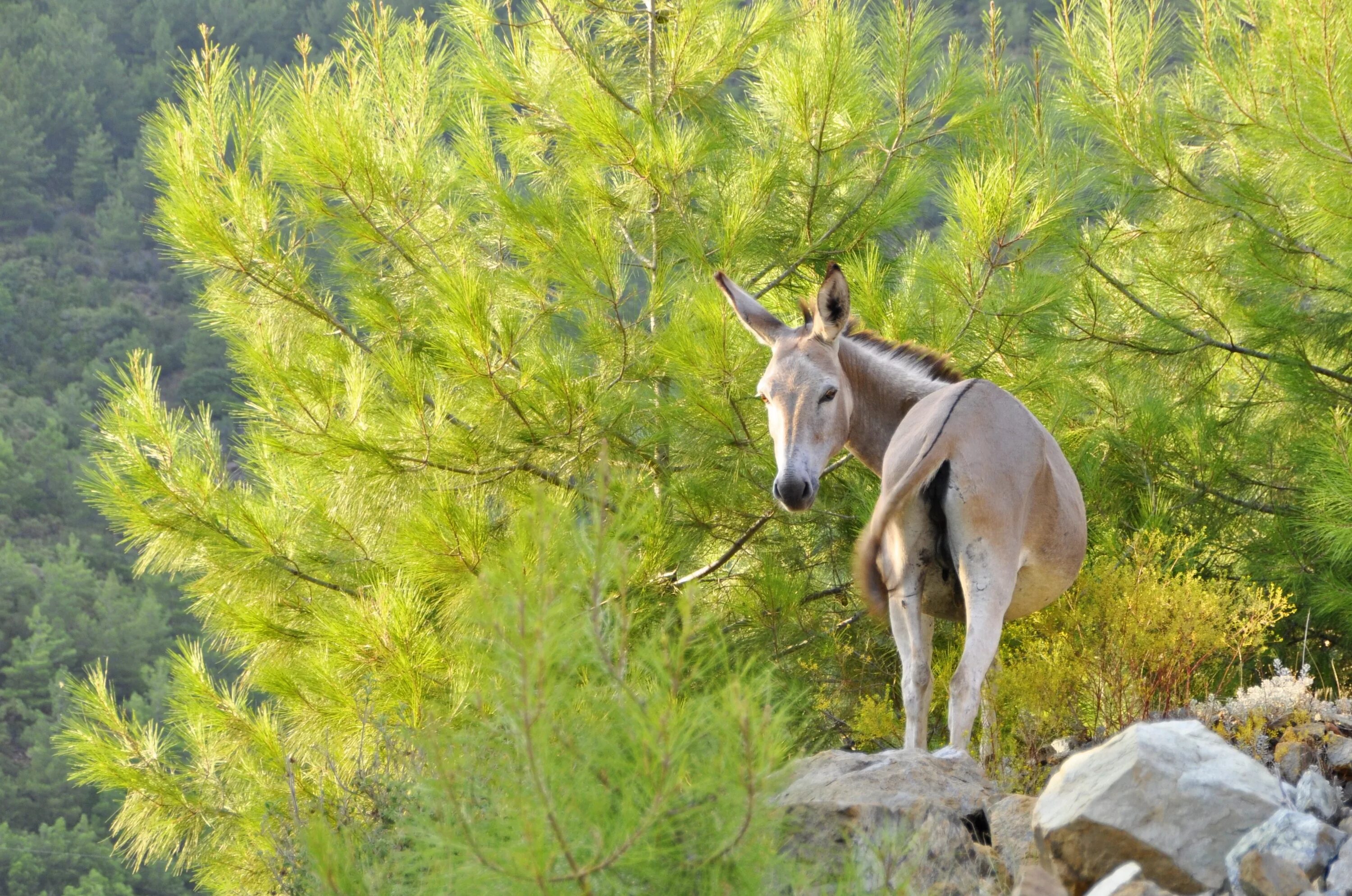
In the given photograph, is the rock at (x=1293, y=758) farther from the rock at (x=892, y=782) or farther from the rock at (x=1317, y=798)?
the rock at (x=892, y=782)

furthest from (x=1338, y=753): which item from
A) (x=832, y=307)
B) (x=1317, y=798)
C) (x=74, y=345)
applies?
(x=74, y=345)

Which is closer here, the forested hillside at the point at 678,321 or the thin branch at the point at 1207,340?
the forested hillside at the point at 678,321

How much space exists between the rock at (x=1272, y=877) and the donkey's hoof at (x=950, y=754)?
736 mm

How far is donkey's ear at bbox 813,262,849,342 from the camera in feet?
11.1

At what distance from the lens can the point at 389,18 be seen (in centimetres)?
799

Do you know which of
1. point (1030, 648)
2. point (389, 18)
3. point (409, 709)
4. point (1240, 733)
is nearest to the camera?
point (1240, 733)

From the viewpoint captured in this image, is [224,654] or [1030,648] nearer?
[1030,648]

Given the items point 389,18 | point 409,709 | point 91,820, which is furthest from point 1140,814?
point 91,820

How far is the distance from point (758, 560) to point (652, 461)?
33.1 inches

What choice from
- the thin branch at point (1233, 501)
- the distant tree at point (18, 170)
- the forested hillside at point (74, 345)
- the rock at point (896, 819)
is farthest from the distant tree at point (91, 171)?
the rock at point (896, 819)

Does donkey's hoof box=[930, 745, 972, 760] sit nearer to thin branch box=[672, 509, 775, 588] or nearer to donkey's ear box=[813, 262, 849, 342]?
donkey's ear box=[813, 262, 849, 342]

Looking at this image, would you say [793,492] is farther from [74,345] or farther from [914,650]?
[74,345]

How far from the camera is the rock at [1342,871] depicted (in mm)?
2064

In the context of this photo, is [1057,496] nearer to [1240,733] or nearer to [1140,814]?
[1240,733]
